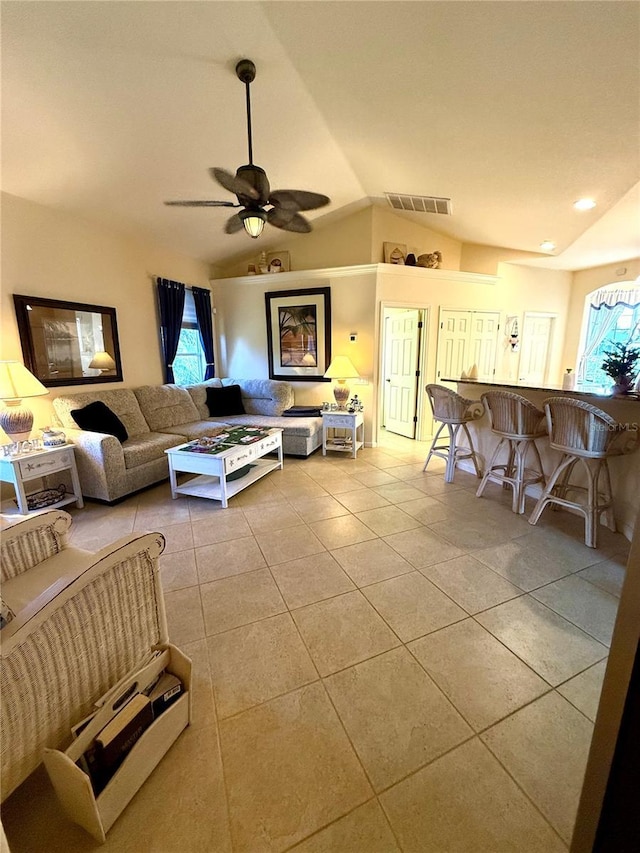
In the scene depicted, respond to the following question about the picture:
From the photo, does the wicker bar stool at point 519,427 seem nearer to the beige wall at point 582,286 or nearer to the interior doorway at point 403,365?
the interior doorway at point 403,365

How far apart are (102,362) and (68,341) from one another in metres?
0.43

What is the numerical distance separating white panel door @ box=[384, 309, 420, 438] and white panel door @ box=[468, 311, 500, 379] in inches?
35.6

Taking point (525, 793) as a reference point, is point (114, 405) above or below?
above

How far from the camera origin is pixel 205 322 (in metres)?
5.49

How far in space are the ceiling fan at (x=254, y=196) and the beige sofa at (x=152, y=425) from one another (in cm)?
219

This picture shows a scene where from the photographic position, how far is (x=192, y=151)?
313 centimetres

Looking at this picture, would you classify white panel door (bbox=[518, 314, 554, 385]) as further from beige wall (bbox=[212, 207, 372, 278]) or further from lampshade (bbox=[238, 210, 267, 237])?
lampshade (bbox=[238, 210, 267, 237])

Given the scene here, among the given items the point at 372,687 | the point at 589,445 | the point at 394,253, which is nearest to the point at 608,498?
the point at 589,445

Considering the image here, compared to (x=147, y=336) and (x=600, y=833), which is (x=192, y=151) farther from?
(x=600, y=833)

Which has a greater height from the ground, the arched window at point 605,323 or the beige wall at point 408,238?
the beige wall at point 408,238

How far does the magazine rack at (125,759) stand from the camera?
3.19ft

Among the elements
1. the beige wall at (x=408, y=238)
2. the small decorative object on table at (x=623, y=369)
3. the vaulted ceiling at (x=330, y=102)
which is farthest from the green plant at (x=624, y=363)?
the beige wall at (x=408, y=238)

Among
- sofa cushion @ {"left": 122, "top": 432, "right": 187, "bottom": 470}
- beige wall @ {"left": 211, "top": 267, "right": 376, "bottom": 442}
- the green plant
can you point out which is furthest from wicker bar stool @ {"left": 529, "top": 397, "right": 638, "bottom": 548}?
sofa cushion @ {"left": 122, "top": 432, "right": 187, "bottom": 470}

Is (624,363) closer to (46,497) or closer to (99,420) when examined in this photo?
(99,420)
